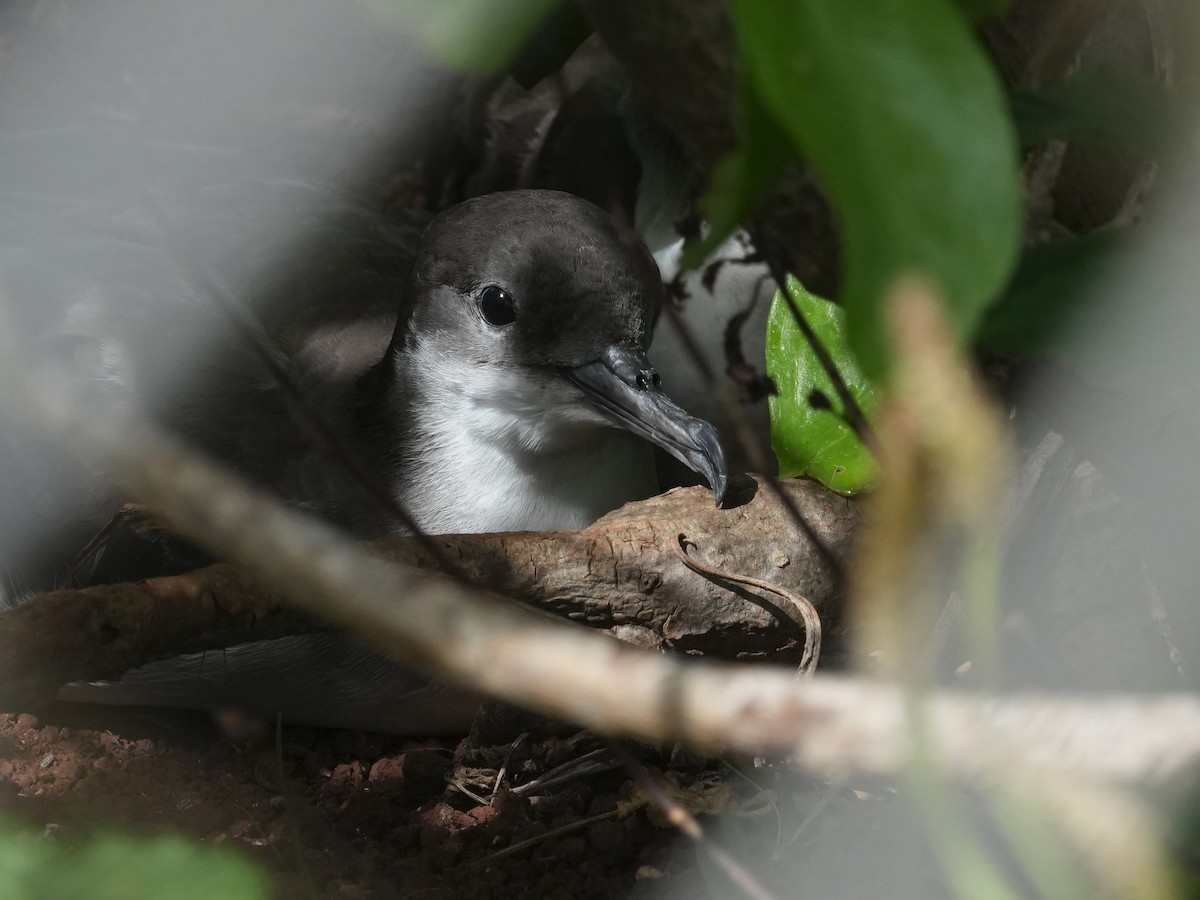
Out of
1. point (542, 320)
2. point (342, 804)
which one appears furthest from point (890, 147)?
point (342, 804)

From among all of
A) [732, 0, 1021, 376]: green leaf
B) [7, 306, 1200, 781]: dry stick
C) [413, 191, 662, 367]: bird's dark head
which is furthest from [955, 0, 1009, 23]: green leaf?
[413, 191, 662, 367]: bird's dark head

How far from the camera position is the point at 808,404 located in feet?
5.47

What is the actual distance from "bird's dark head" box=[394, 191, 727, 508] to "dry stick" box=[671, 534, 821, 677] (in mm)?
192

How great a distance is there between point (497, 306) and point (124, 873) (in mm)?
1234

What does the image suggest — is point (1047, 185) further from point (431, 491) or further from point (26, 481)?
point (26, 481)

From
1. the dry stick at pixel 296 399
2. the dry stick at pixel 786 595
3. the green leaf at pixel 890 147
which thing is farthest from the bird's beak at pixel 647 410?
the green leaf at pixel 890 147

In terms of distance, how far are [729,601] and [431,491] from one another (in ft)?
1.91

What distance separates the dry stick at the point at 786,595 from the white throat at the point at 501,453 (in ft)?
1.26

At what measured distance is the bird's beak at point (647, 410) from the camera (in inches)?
69.2

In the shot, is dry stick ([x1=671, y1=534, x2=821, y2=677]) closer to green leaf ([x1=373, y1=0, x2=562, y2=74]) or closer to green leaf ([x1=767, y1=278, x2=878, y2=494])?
green leaf ([x1=767, y1=278, x2=878, y2=494])

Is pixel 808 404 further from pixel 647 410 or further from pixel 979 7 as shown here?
pixel 979 7

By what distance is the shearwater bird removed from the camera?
193 cm

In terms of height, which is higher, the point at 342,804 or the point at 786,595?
the point at 786,595

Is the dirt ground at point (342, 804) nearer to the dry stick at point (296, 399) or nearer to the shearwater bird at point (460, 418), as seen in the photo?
the shearwater bird at point (460, 418)
